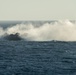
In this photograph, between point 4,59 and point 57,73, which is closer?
point 57,73

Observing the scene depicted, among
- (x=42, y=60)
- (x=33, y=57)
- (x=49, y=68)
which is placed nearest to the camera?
(x=49, y=68)

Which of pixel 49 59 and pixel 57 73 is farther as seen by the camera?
pixel 49 59

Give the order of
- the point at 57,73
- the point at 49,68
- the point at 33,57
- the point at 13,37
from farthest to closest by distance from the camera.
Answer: the point at 13,37 → the point at 33,57 → the point at 49,68 → the point at 57,73

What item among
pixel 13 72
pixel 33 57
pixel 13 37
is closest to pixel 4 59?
pixel 33 57

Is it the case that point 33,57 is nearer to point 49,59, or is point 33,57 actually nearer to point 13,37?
point 49,59

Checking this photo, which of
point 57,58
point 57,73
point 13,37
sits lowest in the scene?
point 57,73

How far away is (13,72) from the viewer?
83.6 meters

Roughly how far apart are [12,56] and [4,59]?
24.7 feet

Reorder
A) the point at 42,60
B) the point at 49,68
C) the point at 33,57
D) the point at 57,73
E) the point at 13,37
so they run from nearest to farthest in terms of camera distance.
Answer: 1. the point at 57,73
2. the point at 49,68
3. the point at 42,60
4. the point at 33,57
5. the point at 13,37

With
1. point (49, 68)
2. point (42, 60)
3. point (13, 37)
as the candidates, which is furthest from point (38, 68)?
point (13, 37)

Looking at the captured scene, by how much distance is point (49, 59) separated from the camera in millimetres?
103625

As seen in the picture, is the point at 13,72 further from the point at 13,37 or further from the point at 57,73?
the point at 13,37

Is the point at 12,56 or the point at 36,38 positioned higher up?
the point at 36,38

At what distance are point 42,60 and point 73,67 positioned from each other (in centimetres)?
1262
